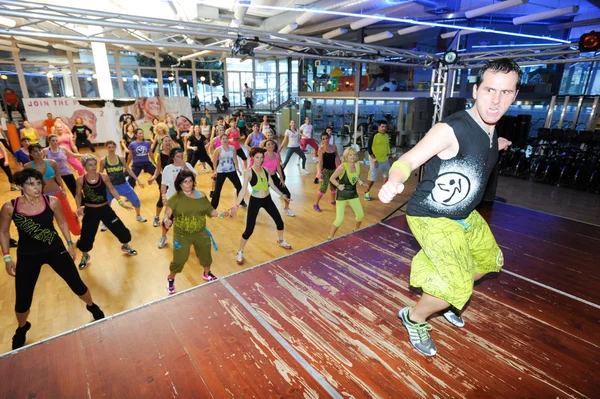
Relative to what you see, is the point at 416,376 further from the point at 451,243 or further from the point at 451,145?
the point at 451,145

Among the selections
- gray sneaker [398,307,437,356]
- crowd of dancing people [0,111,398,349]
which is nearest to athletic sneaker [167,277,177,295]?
crowd of dancing people [0,111,398,349]

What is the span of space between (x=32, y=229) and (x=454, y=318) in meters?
3.28

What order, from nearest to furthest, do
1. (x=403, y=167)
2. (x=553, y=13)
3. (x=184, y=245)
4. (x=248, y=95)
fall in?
(x=403, y=167) < (x=184, y=245) < (x=553, y=13) < (x=248, y=95)

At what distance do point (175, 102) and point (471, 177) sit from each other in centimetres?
1530

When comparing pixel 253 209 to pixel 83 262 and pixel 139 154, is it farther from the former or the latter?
pixel 139 154

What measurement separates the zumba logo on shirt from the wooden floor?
98cm

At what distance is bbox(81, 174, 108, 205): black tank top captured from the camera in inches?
151

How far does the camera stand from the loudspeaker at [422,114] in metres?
6.27

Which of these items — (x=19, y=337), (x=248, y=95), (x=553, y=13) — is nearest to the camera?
(x=19, y=337)

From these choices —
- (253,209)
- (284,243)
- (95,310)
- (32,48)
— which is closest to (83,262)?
(95,310)

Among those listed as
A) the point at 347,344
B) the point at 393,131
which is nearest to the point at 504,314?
the point at 347,344

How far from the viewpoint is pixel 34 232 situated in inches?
103

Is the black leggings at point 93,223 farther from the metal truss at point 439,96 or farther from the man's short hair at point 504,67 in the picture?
the metal truss at point 439,96

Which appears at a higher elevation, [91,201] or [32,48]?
[32,48]
